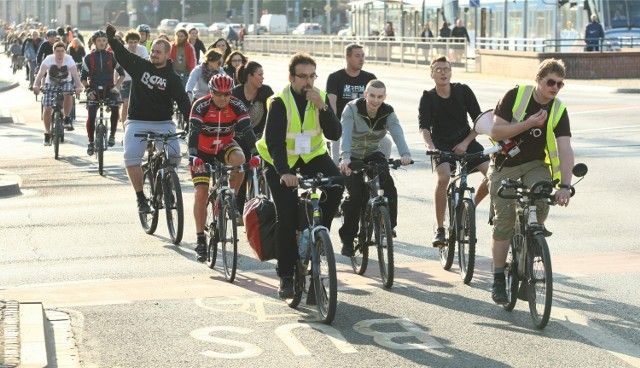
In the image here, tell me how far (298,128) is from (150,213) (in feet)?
13.3

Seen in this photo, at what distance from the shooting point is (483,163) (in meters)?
11.2

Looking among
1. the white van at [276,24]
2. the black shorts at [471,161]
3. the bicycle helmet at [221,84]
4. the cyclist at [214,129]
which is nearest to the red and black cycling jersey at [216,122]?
the cyclist at [214,129]

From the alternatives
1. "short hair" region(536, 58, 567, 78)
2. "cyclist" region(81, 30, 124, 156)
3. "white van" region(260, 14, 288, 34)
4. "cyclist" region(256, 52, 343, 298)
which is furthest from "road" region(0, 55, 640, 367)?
"white van" region(260, 14, 288, 34)

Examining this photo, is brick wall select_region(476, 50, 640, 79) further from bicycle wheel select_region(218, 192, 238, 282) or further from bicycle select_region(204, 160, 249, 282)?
bicycle wheel select_region(218, 192, 238, 282)

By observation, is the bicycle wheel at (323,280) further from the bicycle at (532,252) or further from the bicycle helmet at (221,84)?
the bicycle helmet at (221,84)

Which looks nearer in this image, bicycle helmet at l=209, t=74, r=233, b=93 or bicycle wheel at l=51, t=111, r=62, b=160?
bicycle helmet at l=209, t=74, r=233, b=93

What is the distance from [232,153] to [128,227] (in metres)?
2.79

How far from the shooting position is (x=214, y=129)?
1114cm

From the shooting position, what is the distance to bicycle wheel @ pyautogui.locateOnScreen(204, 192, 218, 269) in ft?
35.4

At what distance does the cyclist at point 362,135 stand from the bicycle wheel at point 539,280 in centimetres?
210

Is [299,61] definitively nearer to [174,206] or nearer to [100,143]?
[174,206]

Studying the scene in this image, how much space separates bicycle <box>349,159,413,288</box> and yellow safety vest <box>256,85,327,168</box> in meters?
0.43

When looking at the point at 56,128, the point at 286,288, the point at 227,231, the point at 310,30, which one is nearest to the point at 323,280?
the point at 286,288

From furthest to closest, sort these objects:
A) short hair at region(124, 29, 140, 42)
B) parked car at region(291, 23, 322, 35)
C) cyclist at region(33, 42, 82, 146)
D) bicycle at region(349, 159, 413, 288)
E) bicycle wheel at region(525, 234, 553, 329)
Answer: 1. parked car at region(291, 23, 322, 35)
2. cyclist at region(33, 42, 82, 146)
3. short hair at region(124, 29, 140, 42)
4. bicycle at region(349, 159, 413, 288)
5. bicycle wheel at region(525, 234, 553, 329)
